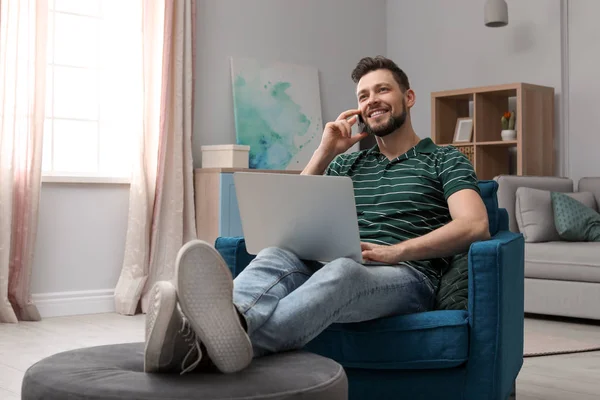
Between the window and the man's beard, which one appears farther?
the window

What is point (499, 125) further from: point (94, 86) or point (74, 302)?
point (74, 302)

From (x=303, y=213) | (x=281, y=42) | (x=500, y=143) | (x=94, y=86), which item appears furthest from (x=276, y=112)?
(x=303, y=213)

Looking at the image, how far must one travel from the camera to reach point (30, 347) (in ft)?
12.0

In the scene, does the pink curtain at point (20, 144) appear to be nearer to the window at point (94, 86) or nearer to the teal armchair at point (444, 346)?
the window at point (94, 86)

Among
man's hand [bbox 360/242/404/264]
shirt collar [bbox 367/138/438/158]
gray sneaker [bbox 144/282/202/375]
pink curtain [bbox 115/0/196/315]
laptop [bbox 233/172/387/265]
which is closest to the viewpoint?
gray sneaker [bbox 144/282/202/375]

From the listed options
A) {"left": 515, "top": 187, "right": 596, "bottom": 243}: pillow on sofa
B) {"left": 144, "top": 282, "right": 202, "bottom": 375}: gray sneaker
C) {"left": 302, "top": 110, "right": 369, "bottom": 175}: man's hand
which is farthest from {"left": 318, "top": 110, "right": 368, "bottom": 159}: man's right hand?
{"left": 515, "top": 187, "right": 596, "bottom": 243}: pillow on sofa

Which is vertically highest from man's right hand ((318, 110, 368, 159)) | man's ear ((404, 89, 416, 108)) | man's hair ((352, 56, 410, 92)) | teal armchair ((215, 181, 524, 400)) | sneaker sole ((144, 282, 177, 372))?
man's hair ((352, 56, 410, 92))

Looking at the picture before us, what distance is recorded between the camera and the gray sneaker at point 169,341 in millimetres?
1542

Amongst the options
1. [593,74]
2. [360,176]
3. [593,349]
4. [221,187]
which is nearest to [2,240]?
[221,187]

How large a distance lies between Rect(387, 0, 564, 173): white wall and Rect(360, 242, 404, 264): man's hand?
3.68 metres

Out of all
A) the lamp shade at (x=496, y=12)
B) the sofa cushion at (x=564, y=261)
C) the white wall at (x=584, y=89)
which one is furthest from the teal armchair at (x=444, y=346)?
the lamp shade at (x=496, y=12)

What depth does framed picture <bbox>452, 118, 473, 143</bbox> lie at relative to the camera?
569cm

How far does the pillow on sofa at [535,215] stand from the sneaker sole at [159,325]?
11.4 feet

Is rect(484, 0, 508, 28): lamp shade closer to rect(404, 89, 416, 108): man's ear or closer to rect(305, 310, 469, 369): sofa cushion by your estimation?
rect(404, 89, 416, 108): man's ear
